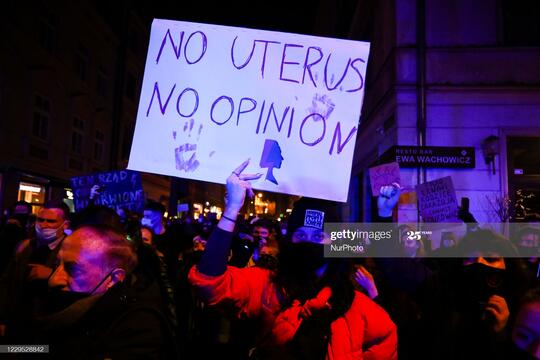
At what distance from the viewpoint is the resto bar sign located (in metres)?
9.01

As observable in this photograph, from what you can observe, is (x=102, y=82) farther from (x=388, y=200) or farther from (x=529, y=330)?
(x=529, y=330)

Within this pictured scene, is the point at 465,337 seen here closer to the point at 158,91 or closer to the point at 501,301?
the point at 501,301

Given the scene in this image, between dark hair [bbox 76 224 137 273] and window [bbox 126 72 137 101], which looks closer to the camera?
dark hair [bbox 76 224 137 273]

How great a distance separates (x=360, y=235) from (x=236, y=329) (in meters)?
1.43

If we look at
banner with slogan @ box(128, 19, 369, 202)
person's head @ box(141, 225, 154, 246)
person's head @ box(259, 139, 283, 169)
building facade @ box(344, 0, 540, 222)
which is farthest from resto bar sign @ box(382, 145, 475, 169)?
person's head @ box(259, 139, 283, 169)

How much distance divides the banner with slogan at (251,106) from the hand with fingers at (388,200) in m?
0.30

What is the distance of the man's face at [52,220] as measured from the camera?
4.14m

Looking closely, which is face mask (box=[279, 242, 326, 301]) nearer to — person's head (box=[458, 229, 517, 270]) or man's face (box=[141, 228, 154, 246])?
person's head (box=[458, 229, 517, 270])

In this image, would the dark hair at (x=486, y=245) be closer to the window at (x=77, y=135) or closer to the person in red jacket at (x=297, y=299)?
the person in red jacket at (x=297, y=299)

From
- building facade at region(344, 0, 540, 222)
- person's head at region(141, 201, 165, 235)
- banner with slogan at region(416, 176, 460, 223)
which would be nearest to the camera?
banner with slogan at region(416, 176, 460, 223)

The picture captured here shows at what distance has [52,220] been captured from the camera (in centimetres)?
418

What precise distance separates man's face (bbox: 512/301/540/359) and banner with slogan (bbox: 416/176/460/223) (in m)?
3.44

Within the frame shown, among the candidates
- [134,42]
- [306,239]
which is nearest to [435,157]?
[306,239]

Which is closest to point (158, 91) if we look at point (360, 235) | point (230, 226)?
point (230, 226)
